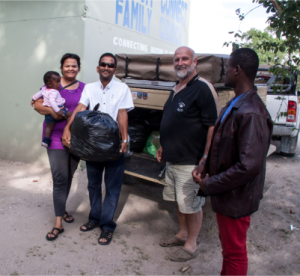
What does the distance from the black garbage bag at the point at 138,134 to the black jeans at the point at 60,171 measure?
1273mm

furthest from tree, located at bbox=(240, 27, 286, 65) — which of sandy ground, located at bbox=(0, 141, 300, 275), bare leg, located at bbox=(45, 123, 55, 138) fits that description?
bare leg, located at bbox=(45, 123, 55, 138)

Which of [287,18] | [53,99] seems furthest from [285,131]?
[53,99]

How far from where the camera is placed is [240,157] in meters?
1.87

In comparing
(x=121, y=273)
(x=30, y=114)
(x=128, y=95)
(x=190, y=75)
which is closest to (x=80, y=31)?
(x=30, y=114)

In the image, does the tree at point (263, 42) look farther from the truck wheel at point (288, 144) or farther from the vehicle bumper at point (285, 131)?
the truck wheel at point (288, 144)

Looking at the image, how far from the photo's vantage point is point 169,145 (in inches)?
120

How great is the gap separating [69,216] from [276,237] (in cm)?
256

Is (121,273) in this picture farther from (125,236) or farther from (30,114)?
(30,114)

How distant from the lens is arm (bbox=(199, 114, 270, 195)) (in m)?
1.85

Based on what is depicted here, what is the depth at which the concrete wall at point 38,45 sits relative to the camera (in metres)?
5.23

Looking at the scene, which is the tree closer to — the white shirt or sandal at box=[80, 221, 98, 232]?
the white shirt

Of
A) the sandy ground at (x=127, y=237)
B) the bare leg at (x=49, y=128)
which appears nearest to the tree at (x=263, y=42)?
the sandy ground at (x=127, y=237)

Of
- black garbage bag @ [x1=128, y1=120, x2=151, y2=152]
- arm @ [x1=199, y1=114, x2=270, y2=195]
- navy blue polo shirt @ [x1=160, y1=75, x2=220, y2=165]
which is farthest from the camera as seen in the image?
black garbage bag @ [x1=128, y1=120, x2=151, y2=152]

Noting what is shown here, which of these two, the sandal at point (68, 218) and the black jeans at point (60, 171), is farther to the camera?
the sandal at point (68, 218)
